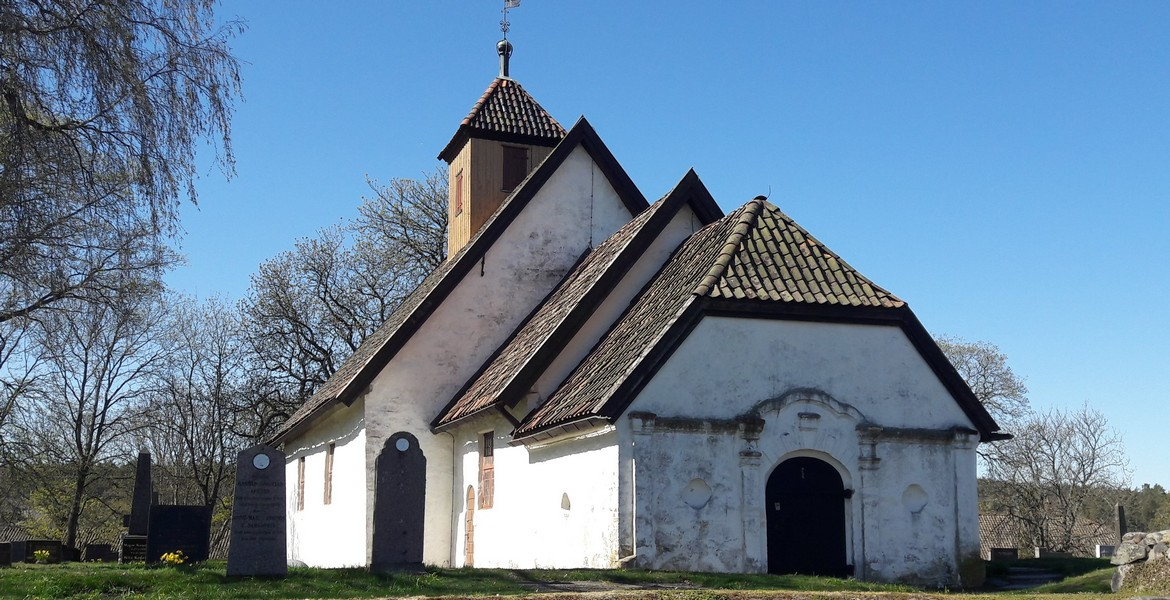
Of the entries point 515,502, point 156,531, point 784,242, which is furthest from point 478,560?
point 784,242

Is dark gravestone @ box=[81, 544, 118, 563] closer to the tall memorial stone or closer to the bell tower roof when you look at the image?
the tall memorial stone

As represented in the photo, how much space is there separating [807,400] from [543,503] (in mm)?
4448

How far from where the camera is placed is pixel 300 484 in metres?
30.1

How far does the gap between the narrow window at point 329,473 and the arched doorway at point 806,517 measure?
39.7 feet

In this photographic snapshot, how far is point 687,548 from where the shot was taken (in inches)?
632

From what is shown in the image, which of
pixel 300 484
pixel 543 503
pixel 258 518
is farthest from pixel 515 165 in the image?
pixel 258 518

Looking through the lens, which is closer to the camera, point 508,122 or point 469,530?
point 469,530

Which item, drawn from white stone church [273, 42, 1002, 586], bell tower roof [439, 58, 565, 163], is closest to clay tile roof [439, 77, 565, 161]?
bell tower roof [439, 58, 565, 163]

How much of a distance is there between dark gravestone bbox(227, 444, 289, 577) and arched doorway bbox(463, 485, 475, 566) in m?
8.09

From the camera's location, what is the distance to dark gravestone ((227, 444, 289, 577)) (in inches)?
525

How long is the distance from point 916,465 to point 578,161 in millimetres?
A: 10310

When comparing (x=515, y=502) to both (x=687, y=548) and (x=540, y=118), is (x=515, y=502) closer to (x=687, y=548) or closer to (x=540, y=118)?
(x=687, y=548)

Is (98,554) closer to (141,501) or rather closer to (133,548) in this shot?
(141,501)

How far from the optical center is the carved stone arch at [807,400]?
55.6ft
